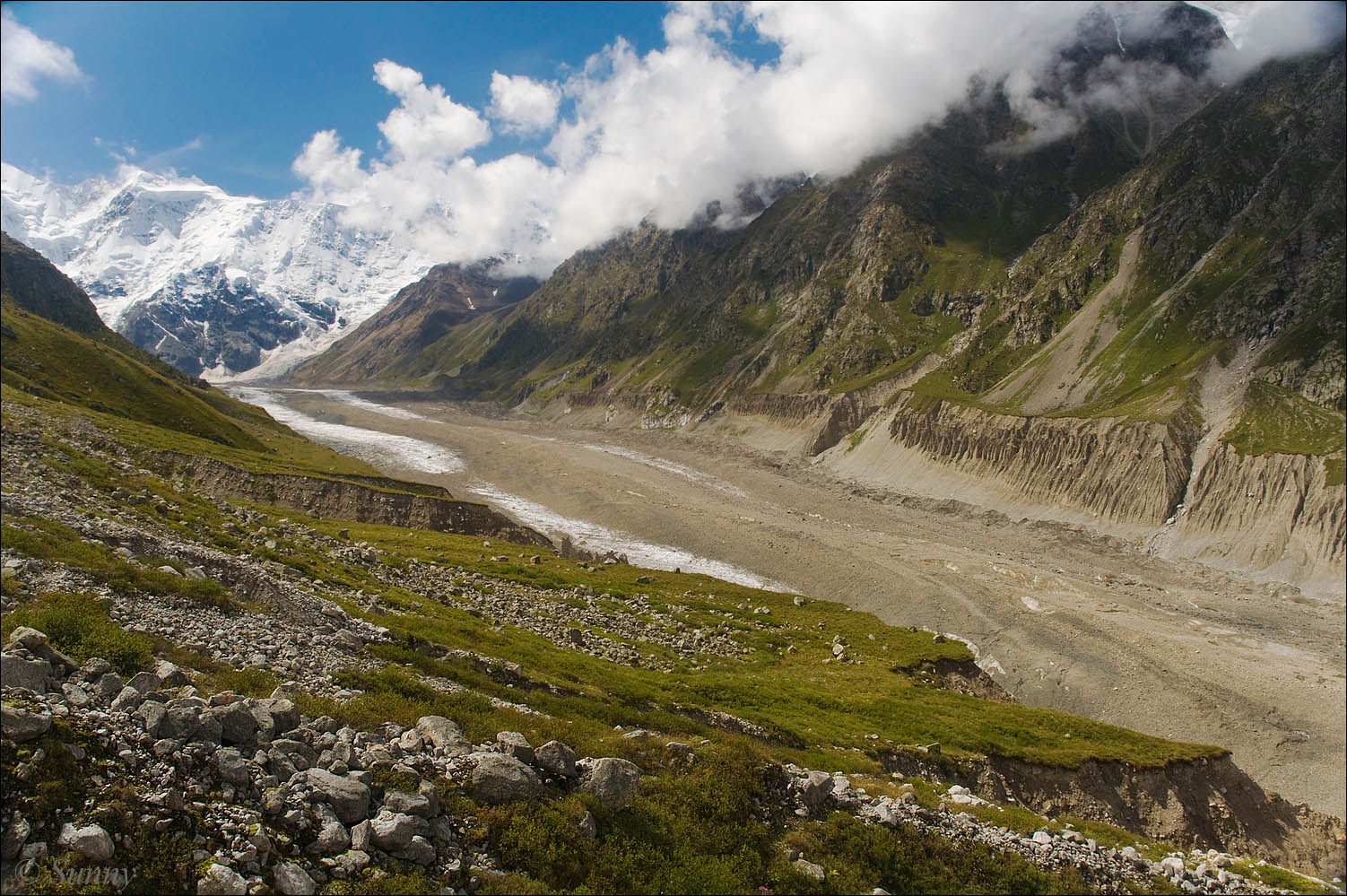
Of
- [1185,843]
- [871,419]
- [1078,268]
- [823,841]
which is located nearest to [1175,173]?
[1078,268]

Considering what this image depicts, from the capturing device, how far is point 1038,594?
2943 inches

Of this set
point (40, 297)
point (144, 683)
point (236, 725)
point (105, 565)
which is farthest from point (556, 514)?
point (40, 297)

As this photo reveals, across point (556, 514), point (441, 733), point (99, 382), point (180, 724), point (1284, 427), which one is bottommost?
point (556, 514)

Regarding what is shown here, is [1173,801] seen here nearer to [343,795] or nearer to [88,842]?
[343,795]

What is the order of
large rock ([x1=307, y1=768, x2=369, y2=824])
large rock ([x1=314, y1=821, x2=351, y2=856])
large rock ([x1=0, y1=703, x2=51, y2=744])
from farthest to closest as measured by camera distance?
large rock ([x1=307, y1=768, x2=369, y2=824]), large rock ([x1=314, y1=821, x2=351, y2=856]), large rock ([x1=0, y1=703, x2=51, y2=744])

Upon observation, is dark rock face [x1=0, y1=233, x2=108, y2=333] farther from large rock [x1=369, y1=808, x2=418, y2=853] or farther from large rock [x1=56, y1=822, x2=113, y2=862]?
large rock [x1=369, y1=808, x2=418, y2=853]

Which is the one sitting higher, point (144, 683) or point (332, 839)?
point (144, 683)

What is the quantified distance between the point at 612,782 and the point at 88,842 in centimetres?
906

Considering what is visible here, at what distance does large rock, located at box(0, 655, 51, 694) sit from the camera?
10891 mm

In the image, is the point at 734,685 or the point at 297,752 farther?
the point at 734,685

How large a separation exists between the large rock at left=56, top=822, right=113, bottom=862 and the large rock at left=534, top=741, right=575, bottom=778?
Result: 770 centimetres

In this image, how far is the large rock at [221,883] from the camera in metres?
9.02

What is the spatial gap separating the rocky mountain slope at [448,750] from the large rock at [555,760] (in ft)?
0.19

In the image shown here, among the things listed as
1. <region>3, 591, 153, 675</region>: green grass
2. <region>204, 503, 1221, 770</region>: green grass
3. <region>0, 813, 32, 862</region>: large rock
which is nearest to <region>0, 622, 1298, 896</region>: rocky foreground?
<region>0, 813, 32, 862</region>: large rock
